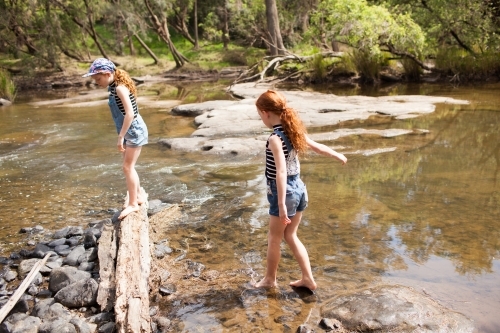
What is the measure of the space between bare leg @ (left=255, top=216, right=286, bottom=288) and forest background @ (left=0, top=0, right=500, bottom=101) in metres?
13.1

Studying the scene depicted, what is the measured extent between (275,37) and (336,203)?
1756 cm

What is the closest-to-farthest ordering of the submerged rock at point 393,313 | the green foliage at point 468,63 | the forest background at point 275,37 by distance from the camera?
the submerged rock at point 393,313 → the forest background at point 275,37 → the green foliage at point 468,63

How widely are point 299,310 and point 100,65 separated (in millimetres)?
2889

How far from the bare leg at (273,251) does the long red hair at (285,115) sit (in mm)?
600

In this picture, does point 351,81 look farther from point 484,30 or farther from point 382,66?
point 484,30

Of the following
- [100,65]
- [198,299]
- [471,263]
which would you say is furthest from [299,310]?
[100,65]

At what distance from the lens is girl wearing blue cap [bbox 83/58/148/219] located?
183 inches

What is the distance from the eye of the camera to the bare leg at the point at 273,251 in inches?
142

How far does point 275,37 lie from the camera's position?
22047 millimetres

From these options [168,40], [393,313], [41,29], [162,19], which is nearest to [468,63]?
[393,313]

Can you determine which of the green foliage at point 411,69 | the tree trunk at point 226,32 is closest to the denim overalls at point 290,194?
the green foliage at point 411,69

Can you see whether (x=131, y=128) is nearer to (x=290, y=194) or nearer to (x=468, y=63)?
(x=290, y=194)

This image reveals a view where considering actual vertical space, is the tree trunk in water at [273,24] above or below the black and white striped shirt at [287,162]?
above

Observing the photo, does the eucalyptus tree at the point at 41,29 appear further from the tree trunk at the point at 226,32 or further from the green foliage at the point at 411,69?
the green foliage at the point at 411,69
